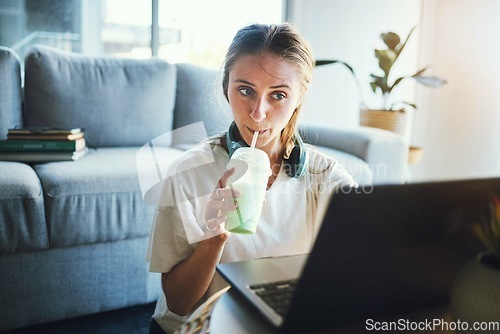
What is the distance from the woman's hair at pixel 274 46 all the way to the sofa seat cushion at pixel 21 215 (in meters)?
0.80

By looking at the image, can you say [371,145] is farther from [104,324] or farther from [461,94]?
[461,94]

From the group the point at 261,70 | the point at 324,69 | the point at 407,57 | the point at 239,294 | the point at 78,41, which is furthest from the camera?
the point at 407,57

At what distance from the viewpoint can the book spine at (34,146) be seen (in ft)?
5.98

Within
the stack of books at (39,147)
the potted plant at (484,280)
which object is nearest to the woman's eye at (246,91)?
the potted plant at (484,280)

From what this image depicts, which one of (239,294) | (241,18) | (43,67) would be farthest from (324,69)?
(239,294)

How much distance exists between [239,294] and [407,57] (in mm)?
3279

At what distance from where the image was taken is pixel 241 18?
3104 millimetres

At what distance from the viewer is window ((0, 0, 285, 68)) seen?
2578 millimetres

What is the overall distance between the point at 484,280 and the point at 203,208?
543mm

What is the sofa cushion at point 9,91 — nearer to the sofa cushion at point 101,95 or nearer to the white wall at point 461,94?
the sofa cushion at point 101,95

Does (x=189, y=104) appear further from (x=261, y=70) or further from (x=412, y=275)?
(x=412, y=275)

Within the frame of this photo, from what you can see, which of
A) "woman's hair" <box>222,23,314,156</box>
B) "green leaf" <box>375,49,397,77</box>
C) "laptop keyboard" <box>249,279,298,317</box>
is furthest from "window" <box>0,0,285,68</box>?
"laptop keyboard" <box>249,279,298,317</box>

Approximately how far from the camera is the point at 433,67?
11.3ft

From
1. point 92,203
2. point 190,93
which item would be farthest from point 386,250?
point 190,93
